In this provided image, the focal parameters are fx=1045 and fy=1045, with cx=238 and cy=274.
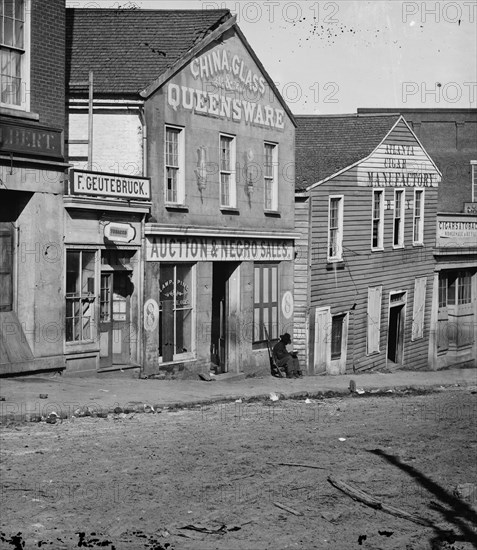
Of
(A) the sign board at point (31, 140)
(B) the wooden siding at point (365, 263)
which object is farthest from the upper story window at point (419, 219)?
(A) the sign board at point (31, 140)

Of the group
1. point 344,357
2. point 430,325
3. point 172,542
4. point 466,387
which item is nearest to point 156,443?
point 172,542

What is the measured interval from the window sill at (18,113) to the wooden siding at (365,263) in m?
12.0

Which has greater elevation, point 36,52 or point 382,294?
point 36,52

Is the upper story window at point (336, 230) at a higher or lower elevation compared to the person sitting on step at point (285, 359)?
higher

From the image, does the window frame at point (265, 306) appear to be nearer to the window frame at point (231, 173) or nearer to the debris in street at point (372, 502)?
the window frame at point (231, 173)

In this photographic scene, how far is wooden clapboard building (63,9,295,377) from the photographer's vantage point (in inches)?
899

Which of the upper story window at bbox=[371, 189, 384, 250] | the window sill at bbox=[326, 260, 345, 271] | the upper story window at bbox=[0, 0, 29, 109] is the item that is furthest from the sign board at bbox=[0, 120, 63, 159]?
the upper story window at bbox=[371, 189, 384, 250]

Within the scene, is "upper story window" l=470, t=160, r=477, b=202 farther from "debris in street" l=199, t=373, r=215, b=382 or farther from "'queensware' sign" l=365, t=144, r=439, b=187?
"debris in street" l=199, t=373, r=215, b=382

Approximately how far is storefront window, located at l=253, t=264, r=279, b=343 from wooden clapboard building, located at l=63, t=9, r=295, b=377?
5 centimetres

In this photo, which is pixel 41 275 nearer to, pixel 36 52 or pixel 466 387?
pixel 36 52

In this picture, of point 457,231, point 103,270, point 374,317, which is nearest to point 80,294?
point 103,270

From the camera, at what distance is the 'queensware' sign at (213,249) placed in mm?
23217

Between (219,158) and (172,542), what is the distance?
55.9 ft

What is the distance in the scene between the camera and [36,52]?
19609 millimetres
